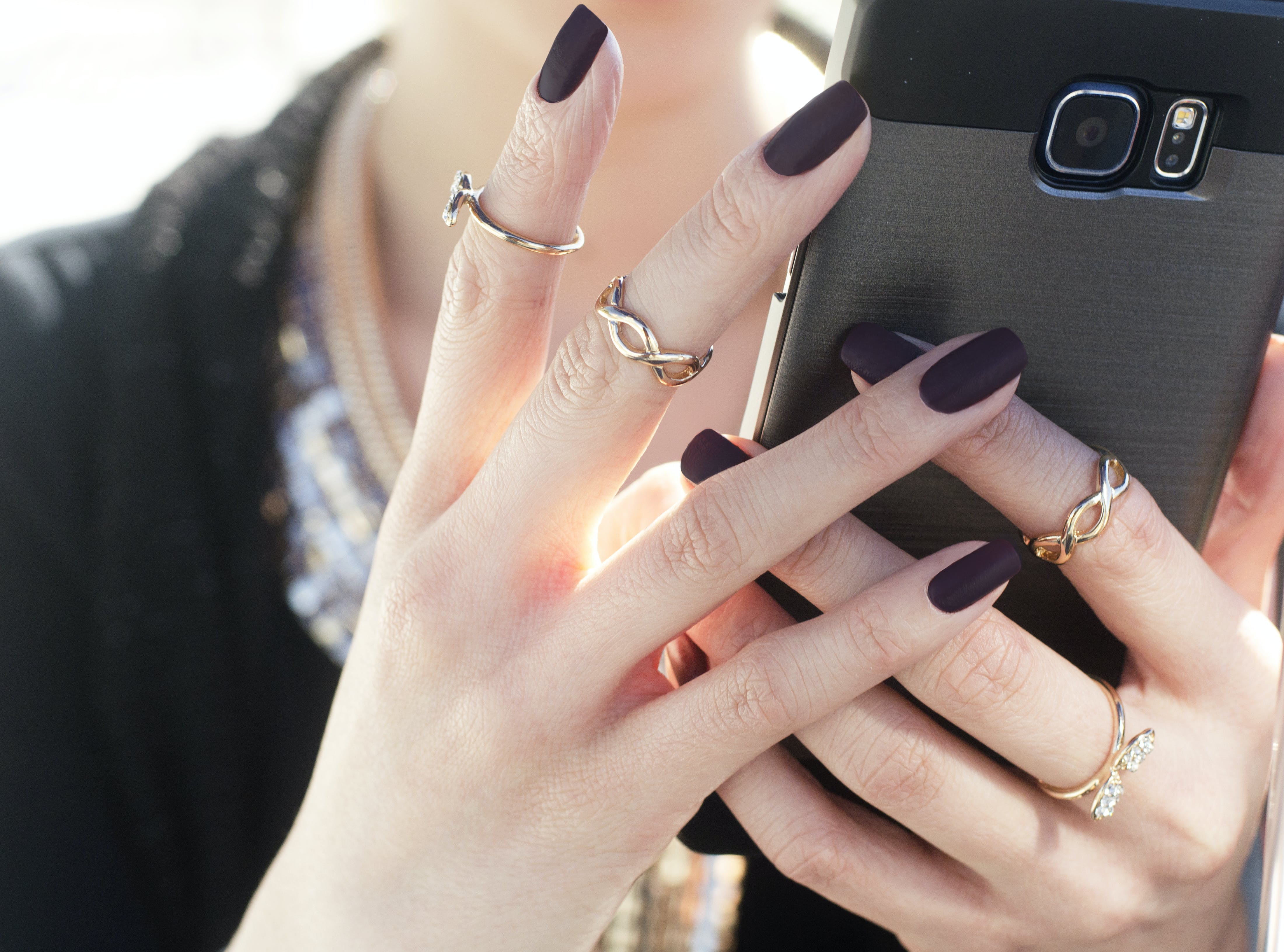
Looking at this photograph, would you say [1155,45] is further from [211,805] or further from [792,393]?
[211,805]

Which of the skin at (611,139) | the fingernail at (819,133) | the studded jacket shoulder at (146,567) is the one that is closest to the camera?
the fingernail at (819,133)

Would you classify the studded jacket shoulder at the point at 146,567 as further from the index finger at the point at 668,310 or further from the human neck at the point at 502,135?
the index finger at the point at 668,310

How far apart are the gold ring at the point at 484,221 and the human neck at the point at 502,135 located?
12.5 inches

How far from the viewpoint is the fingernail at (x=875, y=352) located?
17.1 inches

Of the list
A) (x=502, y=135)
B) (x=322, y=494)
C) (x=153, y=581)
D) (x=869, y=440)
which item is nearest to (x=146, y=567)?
(x=153, y=581)

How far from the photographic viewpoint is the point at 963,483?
0.52 meters

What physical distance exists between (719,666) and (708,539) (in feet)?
0.31

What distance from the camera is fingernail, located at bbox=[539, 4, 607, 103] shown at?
0.41 m

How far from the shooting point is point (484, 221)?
464 mm

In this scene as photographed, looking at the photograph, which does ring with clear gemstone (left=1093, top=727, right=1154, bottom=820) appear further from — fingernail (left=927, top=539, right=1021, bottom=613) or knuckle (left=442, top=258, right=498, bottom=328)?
knuckle (left=442, top=258, right=498, bottom=328)

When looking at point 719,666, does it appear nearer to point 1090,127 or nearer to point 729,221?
point 729,221

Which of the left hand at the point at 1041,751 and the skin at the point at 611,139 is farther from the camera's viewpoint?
the skin at the point at 611,139

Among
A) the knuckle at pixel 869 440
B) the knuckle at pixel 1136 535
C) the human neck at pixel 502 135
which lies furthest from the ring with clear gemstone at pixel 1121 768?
the human neck at pixel 502 135

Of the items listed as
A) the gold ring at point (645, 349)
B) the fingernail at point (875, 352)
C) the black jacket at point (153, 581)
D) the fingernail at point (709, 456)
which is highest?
the fingernail at point (875, 352)
